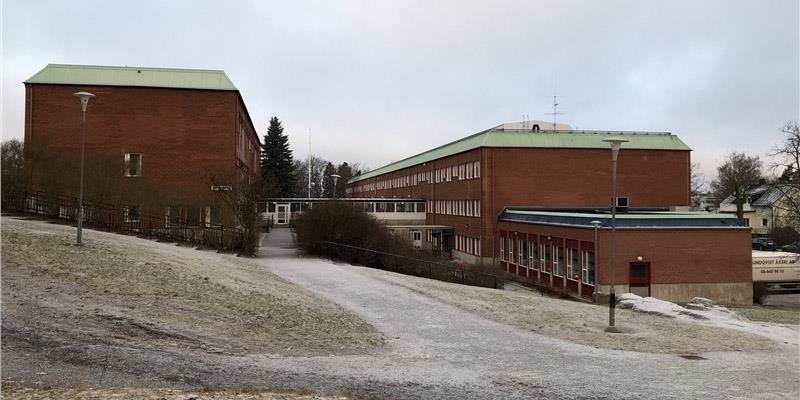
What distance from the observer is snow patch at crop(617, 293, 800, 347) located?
15500mm

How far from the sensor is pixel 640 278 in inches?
1222

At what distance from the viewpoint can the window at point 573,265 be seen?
111 ft

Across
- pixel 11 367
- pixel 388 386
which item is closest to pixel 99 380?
pixel 11 367

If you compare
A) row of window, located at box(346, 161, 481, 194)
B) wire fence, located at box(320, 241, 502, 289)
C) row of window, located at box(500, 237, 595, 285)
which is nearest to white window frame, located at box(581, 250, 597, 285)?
row of window, located at box(500, 237, 595, 285)

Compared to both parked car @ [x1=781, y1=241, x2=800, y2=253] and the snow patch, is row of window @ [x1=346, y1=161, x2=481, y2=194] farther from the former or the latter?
parked car @ [x1=781, y1=241, x2=800, y2=253]

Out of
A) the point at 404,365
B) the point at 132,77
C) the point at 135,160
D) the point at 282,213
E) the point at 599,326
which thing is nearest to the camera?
the point at 404,365

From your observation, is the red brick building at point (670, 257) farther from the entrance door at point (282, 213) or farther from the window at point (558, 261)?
the entrance door at point (282, 213)

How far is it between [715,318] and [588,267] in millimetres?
14669

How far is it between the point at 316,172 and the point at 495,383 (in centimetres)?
12612

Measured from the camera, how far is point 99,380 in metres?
7.33

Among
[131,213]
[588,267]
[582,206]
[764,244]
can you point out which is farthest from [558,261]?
[764,244]

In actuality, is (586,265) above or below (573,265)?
above

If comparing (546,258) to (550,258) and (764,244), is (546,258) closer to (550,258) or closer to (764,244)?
(550,258)

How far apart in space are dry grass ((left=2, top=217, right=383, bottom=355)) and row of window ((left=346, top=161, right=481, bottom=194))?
1413 inches
